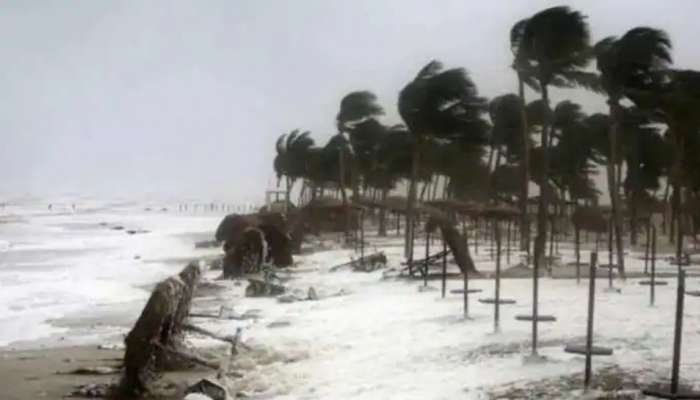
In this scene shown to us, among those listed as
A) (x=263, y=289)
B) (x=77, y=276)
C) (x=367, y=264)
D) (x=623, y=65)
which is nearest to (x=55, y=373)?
(x=263, y=289)

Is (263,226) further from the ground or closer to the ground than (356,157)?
closer to the ground

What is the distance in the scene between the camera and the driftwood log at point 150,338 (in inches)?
522

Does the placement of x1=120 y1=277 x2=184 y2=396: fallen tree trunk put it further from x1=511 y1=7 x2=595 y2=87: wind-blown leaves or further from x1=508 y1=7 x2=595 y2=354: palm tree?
x1=511 y1=7 x2=595 y2=87: wind-blown leaves

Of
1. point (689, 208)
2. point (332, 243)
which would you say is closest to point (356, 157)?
point (332, 243)

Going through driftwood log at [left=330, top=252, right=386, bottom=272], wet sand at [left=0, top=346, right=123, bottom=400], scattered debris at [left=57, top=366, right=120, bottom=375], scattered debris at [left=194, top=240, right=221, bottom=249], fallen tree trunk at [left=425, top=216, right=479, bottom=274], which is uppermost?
fallen tree trunk at [left=425, top=216, right=479, bottom=274]

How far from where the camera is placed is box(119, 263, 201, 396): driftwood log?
13.3 meters

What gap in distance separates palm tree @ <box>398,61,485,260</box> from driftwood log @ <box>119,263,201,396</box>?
90.0 feet

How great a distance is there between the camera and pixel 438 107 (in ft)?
140

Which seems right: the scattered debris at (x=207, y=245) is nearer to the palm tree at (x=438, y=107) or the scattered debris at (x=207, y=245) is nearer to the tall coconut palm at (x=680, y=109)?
the palm tree at (x=438, y=107)

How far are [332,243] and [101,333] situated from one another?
36.3 m


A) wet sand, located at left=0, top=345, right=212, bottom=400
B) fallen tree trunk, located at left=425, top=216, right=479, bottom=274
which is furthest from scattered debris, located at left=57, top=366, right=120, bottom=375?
fallen tree trunk, located at left=425, top=216, right=479, bottom=274

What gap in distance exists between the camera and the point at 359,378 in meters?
13.4

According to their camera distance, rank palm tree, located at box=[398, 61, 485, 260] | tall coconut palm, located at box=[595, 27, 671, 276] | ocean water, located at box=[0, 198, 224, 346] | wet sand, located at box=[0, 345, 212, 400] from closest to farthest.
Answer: wet sand, located at box=[0, 345, 212, 400]
ocean water, located at box=[0, 198, 224, 346]
tall coconut palm, located at box=[595, 27, 671, 276]
palm tree, located at box=[398, 61, 485, 260]

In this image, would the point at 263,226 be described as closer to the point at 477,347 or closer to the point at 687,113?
the point at 687,113
